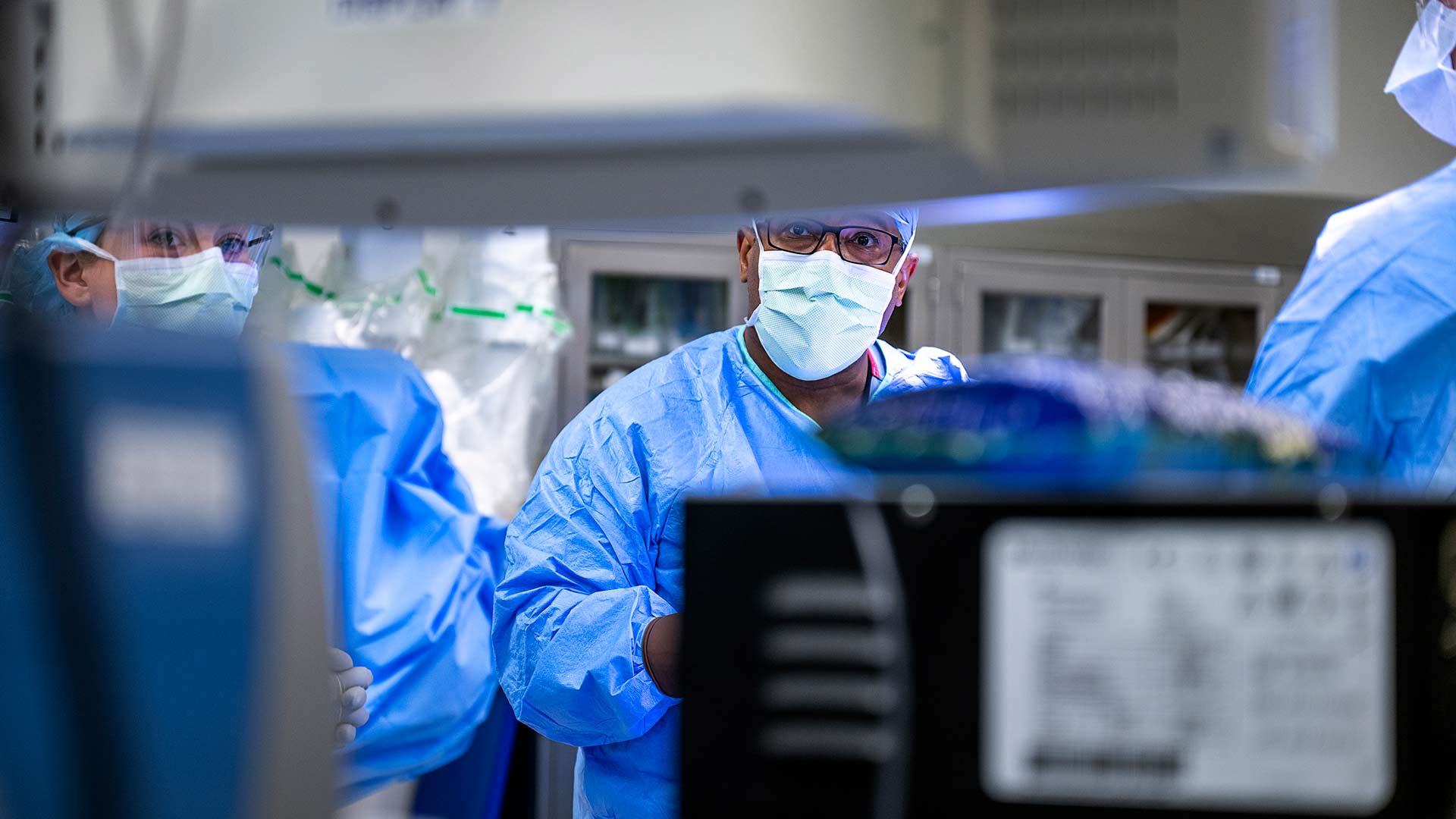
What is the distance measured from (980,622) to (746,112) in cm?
26

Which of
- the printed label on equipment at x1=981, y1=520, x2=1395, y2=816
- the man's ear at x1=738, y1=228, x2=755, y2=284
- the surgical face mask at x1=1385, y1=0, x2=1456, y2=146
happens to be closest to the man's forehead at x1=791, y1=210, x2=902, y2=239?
the man's ear at x1=738, y1=228, x2=755, y2=284

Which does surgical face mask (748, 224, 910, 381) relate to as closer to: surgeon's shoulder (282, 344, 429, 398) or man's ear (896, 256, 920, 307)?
man's ear (896, 256, 920, 307)

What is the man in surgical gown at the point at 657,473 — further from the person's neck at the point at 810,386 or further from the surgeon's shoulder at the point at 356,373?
the surgeon's shoulder at the point at 356,373

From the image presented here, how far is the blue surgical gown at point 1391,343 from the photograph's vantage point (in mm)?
1238

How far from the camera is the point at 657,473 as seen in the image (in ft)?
4.31

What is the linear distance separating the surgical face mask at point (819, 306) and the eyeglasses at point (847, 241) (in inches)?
0.4

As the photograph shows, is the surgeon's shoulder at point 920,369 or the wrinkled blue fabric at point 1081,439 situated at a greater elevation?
the surgeon's shoulder at point 920,369

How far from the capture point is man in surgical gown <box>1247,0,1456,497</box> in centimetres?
124

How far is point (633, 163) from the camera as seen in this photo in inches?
23.2

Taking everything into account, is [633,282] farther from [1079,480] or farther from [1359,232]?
[1079,480]

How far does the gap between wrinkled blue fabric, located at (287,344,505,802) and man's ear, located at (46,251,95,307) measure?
1.06 feet

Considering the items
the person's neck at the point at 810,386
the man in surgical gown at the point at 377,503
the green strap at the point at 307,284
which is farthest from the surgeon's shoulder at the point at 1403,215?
the green strap at the point at 307,284

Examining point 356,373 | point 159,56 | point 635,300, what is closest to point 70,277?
point 356,373

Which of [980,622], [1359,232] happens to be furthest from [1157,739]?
[1359,232]
